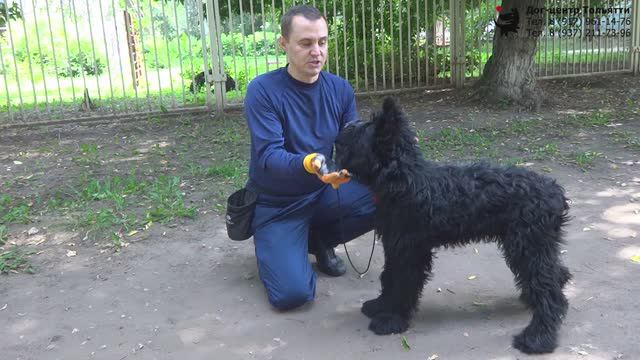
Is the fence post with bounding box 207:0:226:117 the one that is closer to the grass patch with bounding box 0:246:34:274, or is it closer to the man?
the grass patch with bounding box 0:246:34:274

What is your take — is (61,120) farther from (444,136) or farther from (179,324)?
(179,324)

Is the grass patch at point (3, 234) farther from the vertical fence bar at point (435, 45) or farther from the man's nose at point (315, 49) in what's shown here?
the vertical fence bar at point (435, 45)

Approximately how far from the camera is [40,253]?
4586mm

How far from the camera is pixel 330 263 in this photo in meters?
4.14

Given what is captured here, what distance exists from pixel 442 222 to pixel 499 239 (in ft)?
1.14

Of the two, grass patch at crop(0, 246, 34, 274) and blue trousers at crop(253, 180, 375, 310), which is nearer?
blue trousers at crop(253, 180, 375, 310)

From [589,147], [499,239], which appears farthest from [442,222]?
[589,147]

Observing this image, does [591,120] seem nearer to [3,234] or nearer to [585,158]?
[585,158]

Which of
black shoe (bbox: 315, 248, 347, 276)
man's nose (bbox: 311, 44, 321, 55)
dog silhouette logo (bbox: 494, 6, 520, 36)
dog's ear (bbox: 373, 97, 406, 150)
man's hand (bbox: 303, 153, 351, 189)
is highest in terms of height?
dog silhouette logo (bbox: 494, 6, 520, 36)

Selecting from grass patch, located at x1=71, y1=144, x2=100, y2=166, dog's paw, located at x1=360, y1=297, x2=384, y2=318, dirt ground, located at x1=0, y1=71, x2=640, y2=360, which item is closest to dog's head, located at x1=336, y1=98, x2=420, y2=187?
dog's paw, located at x1=360, y1=297, x2=384, y2=318

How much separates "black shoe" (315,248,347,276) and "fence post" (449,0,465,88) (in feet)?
24.0

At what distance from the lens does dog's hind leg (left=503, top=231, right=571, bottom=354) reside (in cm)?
303

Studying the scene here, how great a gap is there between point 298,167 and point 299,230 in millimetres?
732

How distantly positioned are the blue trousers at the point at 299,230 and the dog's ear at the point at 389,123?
31.6 inches
